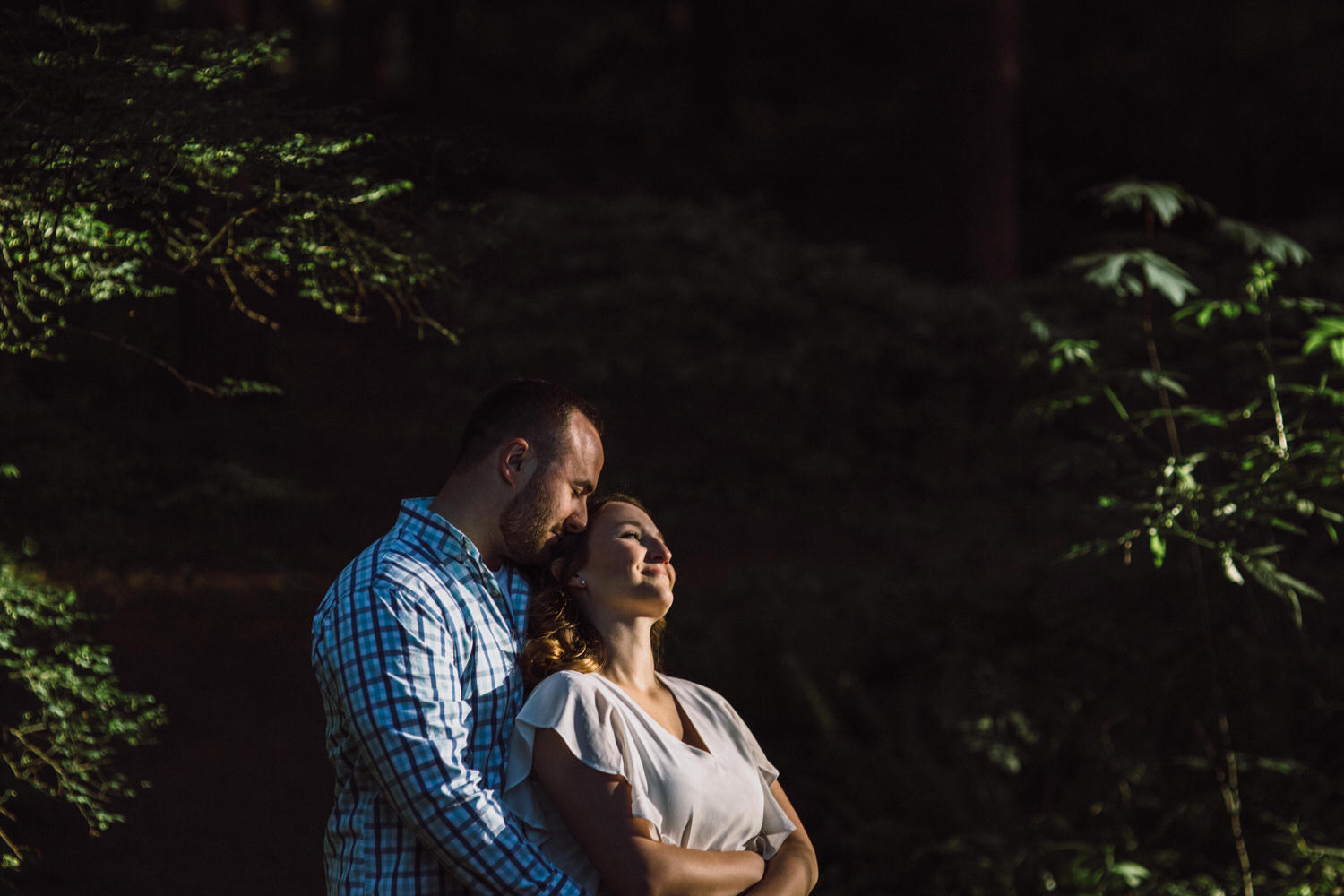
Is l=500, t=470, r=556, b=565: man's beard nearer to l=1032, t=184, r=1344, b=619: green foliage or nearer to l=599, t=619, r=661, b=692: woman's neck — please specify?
l=599, t=619, r=661, b=692: woman's neck

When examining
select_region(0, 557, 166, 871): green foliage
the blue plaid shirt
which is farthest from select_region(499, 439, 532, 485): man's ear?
select_region(0, 557, 166, 871): green foliage

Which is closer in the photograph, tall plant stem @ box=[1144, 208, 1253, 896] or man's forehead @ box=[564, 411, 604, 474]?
man's forehead @ box=[564, 411, 604, 474]

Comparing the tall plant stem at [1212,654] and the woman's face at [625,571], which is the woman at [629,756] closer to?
the woman's face at [625,571]

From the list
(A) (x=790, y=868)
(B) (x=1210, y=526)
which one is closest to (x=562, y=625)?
(A) (x=790, y=868)

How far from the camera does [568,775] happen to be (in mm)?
2473

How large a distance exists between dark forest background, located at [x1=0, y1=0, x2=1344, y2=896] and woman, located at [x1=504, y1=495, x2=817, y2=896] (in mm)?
1786

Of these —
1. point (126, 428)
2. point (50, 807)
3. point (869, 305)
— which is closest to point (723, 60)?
point (869, 305)

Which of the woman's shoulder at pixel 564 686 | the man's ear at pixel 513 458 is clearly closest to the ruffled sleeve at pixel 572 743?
the woman's shoulder at pixel 564 686

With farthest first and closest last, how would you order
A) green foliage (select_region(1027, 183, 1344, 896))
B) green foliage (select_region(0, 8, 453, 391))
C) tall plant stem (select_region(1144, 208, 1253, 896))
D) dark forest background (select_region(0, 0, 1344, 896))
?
dark forest background (select_region(0, 0, 1344, 896)) < tall plant stem (select_region(1144, 208, 1253, 896)) < green foliage (select_region(1027, 183, 1344, 896)) < green foliage (select_region(0, 8, 453, 391))

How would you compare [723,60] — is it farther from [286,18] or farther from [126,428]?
[126,428]

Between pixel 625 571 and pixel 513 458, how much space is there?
1.06 feet

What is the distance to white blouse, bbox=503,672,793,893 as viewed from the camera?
8.24 feet

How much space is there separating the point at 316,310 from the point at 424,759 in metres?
11.1

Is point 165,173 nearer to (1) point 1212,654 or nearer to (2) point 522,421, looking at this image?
(2) point 522,421
